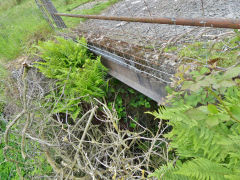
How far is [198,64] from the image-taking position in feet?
5.27

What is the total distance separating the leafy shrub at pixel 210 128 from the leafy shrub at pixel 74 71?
6.87 ft

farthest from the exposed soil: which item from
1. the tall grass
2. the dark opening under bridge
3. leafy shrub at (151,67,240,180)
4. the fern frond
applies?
the tall grass

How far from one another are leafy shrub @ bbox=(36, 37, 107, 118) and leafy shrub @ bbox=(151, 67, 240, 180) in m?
2.09

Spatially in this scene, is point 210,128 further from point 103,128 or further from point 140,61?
point 103,128

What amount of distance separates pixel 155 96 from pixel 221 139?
1.49m

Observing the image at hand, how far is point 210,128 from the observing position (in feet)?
3.95

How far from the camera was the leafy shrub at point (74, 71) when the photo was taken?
11.0ft

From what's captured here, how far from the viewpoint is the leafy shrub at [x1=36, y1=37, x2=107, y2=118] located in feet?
11.0

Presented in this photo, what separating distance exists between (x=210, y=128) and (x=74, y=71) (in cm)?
302

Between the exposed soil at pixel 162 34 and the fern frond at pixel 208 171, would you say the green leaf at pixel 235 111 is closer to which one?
the fern frond at pixel 208 171

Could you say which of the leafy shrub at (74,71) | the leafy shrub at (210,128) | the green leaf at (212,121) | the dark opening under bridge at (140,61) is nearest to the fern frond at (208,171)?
the leafy shrub at (210,128)

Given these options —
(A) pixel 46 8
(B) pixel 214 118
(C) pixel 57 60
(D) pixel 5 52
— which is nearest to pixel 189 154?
(B) pixel 214 118

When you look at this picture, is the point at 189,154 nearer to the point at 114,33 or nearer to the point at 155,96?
the point at 155,96

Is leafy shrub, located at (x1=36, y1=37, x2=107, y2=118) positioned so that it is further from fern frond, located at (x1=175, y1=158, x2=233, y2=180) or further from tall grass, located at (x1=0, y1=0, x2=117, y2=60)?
fern frond, located at (x1=175, y1=158, x2=233, y2=180)
